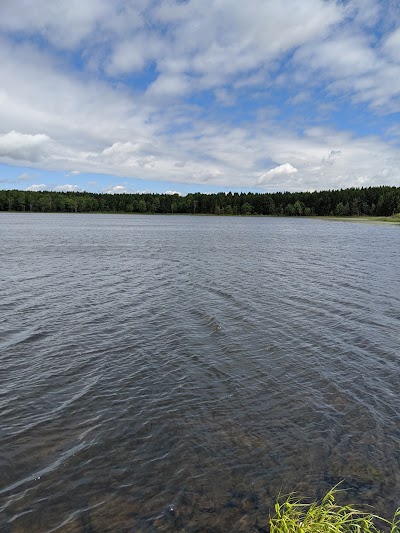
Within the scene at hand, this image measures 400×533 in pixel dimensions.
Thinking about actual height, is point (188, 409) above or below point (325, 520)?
below

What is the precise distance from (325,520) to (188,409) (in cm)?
473

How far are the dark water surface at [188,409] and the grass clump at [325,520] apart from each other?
1.22 ft

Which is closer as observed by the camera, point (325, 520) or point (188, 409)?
point (325, 520)

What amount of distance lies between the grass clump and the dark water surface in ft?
1.22

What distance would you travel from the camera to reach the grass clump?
605 cm

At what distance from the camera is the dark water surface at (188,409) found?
287 inches

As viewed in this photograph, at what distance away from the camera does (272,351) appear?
14.8 m

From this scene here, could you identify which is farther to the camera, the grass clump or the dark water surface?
the dark water surface

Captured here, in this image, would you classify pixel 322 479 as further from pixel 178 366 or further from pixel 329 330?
pixel 329 330

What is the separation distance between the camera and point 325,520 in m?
6.54

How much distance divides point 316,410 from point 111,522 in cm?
631

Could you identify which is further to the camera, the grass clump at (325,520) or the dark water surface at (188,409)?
the dark water surface at (188,409)

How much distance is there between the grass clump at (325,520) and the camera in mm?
6051

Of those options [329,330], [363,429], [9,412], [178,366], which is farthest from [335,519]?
[329,330]
